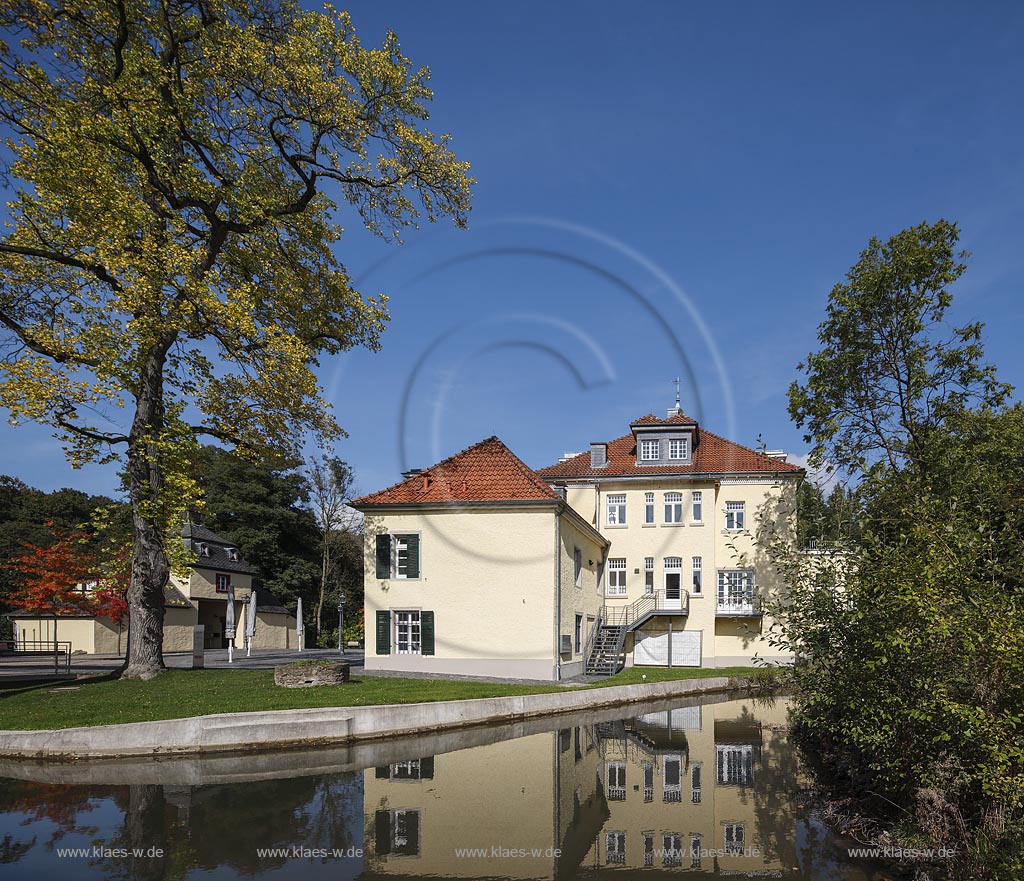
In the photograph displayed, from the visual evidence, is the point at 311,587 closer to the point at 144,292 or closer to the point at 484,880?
the point at 144,292

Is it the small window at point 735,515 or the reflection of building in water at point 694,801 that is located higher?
the small window at point 735,515

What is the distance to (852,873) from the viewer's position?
8008 mm

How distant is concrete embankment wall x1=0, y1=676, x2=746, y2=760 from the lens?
44.6 ft

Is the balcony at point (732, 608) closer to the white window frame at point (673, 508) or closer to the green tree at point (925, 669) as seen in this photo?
the white window frame at point (673, 508)

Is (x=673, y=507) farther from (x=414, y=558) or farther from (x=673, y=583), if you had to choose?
(x=414, y=558)

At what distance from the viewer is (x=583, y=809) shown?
10539 millimetres

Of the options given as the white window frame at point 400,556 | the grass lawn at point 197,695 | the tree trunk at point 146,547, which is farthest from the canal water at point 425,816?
the white window frame at point 400,556

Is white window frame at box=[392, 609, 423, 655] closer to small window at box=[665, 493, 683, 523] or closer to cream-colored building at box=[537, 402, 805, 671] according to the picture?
cream-colored building at box=[537, 402, 805, 671]

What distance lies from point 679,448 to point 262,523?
107 ft

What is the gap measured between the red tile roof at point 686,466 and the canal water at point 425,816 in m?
20.7

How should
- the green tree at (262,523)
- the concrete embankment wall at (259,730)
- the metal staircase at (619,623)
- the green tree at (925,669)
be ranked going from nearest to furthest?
the green tree at (925,669), the concrete embankment wall at (259,730), the metal staircase at (619,623), the green tree at (262,523)

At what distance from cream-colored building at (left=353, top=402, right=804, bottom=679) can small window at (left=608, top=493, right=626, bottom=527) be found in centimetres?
5

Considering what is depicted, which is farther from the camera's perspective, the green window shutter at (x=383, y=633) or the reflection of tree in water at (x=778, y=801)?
the green window shutter at (x=383, y=633)

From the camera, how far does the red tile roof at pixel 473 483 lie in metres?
25.4
